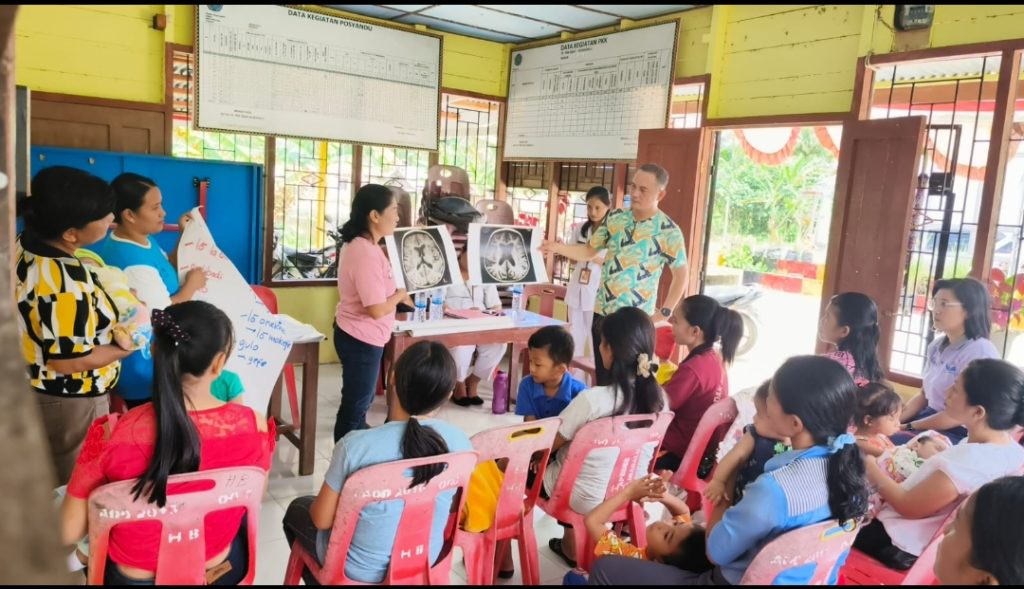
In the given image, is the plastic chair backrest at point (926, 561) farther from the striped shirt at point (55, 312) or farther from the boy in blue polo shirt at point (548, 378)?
the striped shirt at point (55, 312)

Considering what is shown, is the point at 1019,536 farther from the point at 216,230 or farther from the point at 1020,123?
the point at 216,230

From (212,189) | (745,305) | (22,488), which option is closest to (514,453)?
(22,488)

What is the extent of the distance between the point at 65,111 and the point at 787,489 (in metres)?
5.05

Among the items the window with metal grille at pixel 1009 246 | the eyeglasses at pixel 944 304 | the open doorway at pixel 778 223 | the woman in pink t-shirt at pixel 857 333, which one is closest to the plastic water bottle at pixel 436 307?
the woman in pink t-shirt at pixel 857 333

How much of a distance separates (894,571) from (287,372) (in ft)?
10.9

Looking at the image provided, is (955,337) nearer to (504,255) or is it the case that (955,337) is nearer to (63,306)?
(504,255)

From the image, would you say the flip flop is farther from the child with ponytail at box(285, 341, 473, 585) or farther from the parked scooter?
the parked scooter

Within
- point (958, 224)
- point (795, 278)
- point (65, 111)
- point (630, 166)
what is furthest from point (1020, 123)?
point (65, 111)

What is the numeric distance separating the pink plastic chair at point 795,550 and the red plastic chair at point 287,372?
2.78 m

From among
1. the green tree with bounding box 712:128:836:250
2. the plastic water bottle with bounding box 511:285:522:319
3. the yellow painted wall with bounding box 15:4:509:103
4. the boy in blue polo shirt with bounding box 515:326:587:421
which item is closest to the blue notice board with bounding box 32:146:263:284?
the yellow painted wall with bounding box 15:4:509:103

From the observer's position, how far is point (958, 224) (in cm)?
388

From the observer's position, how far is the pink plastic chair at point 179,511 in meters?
1.44

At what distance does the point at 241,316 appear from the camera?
10.0 feet

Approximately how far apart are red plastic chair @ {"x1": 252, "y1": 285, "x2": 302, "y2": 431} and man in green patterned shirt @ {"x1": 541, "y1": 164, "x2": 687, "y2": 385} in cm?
178
